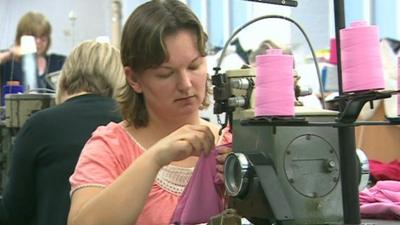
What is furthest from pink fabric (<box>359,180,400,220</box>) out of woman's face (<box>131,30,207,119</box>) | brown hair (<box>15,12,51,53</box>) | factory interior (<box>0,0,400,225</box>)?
brown hair (<box>15,12,51,53</box>)

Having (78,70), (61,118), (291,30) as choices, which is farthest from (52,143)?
(291,30)

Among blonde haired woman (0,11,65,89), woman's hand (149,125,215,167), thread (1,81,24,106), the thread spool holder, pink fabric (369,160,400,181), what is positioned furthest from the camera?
blonde haired woman (0,11,65,89)

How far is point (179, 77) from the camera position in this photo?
112cm

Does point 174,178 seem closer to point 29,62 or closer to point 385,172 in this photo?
point 385,172

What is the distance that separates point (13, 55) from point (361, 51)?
7.24 ft

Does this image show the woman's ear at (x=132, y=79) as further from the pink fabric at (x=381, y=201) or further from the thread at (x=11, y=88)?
the thread at (x=11, y=88)

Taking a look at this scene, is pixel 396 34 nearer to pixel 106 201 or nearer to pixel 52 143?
pixel 52 143

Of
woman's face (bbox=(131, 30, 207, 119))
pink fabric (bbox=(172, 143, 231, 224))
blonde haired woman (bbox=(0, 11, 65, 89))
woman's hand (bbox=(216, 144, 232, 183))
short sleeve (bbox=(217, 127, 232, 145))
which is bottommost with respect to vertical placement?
pink fabric (bbox=(172, 143, 231, 224))

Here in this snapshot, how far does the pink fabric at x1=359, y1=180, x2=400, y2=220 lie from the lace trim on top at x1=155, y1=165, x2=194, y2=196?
34cm

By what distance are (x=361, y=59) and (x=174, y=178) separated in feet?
1.66

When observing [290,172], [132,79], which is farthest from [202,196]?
[132,79]

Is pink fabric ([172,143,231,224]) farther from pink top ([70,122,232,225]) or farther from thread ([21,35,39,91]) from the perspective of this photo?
thread ([21,35,39,91])

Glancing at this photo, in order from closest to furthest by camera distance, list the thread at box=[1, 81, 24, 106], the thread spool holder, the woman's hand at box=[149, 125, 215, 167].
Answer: the thread spool holder < the woman's hand at box=[149, 125, 215, 167] < the thread at box=[1, 81, 24, 106]

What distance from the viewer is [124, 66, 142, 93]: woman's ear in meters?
1.21
